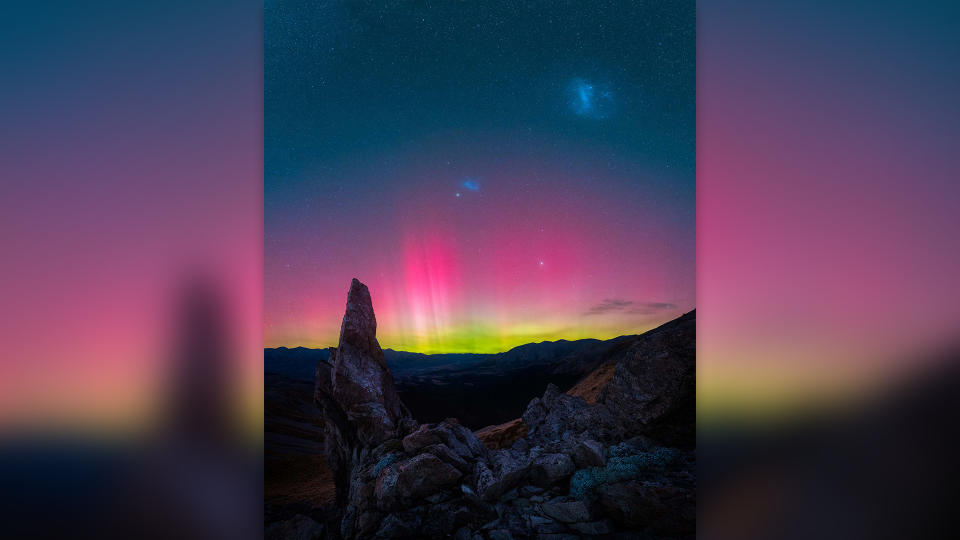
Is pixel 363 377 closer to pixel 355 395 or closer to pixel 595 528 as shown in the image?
pixel 355 395

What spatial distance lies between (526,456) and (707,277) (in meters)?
1.71

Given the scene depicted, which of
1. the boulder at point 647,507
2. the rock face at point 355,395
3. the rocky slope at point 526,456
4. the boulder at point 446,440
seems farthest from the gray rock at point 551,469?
the rock face at point 355,395

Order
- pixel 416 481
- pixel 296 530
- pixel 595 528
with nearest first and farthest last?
pixel 595 528
pixel 416 481
pixel 296 530

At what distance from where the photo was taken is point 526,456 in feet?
7.91

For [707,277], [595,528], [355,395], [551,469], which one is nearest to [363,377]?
[355,395]

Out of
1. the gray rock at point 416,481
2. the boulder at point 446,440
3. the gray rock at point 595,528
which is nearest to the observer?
the gray rock at point 595,528

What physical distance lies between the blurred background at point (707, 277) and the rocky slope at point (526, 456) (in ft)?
1.02

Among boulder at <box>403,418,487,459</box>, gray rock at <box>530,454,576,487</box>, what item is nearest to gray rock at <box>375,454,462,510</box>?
boulder at <box>403,418,487,459</box>

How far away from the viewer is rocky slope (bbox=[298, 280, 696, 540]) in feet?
7.43

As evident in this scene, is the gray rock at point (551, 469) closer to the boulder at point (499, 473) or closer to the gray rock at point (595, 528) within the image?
the boulder at point (499, 473)

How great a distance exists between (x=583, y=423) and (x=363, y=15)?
3.20m

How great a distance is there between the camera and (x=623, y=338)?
246 cm

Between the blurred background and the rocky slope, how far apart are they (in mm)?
311

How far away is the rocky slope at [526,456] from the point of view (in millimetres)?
2264
